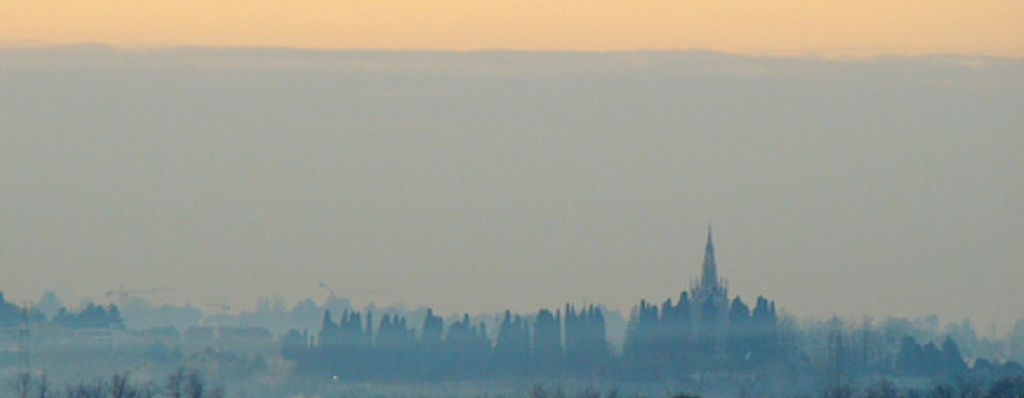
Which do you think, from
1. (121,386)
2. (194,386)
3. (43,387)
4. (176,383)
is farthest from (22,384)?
(194,386)

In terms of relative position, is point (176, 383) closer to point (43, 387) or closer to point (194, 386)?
point (194, 386)

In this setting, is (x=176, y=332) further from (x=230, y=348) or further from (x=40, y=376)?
(x=40, y=376)

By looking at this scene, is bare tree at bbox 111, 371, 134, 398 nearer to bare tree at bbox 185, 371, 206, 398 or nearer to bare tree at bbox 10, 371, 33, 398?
bare tree at bbox 185, 371, 206, 398

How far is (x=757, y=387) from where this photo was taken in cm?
14038

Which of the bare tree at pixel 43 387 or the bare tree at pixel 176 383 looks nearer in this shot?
the bare tree at pixel 176 383

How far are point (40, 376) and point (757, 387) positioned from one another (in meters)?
28.3

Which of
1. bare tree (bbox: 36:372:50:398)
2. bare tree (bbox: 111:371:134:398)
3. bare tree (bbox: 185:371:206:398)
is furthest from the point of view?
bare tree (bbox: 36:372:50:398)

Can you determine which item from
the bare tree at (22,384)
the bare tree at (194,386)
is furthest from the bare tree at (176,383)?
the bare tree at (22,384)

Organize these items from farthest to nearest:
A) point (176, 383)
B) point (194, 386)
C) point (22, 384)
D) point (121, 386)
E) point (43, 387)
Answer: point (22, 384) → point (43, 387) → point (176, 383) → point (121, 386) → point (194, 386)

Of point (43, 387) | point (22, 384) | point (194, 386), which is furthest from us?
point (22, 384)

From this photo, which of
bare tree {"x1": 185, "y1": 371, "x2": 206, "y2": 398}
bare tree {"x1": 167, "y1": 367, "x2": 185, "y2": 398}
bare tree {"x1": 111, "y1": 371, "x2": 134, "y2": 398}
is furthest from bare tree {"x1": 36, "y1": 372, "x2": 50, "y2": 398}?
bare tree {"x1": 185, "y1": 371, "x2": 206, "y2": 398}

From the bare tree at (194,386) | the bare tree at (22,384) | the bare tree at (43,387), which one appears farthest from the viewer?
the bare tree at (22,384)

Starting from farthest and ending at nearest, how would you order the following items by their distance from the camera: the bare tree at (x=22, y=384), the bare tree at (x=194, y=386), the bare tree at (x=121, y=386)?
the bare tree at (x=22, y=384)
the bare tree at (x=121, y=386)
the bare tree at (x=194, y=386)

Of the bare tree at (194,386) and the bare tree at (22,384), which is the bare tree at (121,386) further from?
the bare tree at (22,384)
